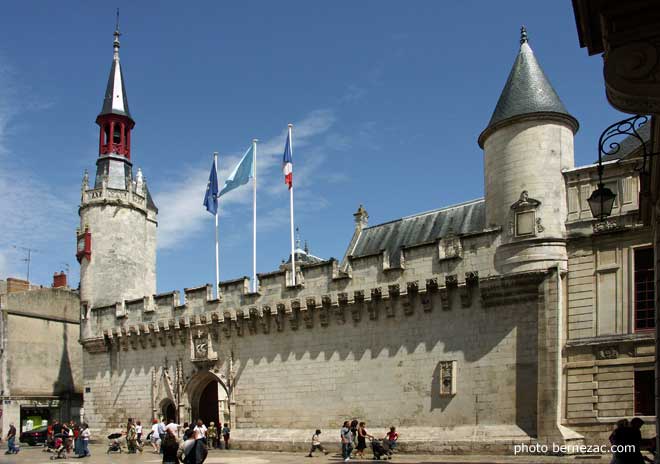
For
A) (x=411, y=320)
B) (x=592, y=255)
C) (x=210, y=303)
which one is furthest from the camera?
(x=210, y=303)

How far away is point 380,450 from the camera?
20.8 meters

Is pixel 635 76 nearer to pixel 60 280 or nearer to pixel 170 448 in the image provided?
pixel 170 448

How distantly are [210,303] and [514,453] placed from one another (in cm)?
1385

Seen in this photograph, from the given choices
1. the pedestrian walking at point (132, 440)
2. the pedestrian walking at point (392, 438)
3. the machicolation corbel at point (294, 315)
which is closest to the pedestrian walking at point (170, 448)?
the pedestrian walking at point (392, 438)

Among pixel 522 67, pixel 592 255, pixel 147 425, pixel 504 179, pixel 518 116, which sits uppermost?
pixel 522 67

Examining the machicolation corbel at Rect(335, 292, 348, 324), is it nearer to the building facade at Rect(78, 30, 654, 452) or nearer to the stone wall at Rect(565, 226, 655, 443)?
the building facade at Rect(78, 30, 654, 452)

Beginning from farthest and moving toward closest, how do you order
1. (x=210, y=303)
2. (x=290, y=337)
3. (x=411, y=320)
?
(x=210, y=303) < (x=290, y=337) < (x=411, y=320)

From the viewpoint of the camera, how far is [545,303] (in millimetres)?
20438

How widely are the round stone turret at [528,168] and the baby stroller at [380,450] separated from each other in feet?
19.9

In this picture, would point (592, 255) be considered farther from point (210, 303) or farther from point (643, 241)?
point (210, 303)

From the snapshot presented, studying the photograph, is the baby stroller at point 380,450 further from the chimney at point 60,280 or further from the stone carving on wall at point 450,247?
the chimney at point 60,280

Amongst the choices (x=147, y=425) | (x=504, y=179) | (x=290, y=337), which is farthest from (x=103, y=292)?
(x=504, y=179)

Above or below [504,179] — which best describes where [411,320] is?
below

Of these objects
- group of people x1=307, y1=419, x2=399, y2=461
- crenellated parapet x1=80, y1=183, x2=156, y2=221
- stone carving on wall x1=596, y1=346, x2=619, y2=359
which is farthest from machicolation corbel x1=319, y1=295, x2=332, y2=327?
crenellated parapet x1=80, y1=183, x2=156, y2=221
